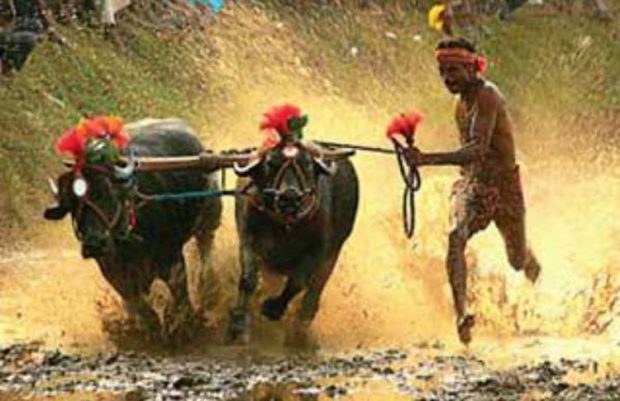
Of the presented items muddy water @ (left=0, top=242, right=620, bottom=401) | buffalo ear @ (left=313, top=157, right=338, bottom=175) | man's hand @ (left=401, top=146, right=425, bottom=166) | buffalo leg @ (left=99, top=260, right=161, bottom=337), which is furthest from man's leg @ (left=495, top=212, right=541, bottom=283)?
buffalo leg @ (left=99, top=260, right=161, bottom=337)

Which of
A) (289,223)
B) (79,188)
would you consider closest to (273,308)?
(289,223)

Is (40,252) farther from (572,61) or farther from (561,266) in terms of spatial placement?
(572,61)

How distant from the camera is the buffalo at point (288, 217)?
32.3 feet

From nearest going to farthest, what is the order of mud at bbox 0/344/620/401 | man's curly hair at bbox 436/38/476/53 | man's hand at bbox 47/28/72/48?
mud at bbox 0/344/620/401
man's curly hair at bbox 436/38/476/53
man's hand at bbox 47/28/72/48

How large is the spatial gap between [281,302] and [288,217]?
23.8 inches

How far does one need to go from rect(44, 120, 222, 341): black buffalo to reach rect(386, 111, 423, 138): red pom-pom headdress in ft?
4.63

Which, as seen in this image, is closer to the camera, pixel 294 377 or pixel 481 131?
pixel 294 377

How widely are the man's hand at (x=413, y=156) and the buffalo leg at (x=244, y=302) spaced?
1.09 m

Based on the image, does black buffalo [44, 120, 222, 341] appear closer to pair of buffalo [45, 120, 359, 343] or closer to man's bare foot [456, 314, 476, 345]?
pair of buffalo [45, 120, 359, 343]

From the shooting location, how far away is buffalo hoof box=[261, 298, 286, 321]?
10273 mm

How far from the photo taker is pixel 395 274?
38.9 feet

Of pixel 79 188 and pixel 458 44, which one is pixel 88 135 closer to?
pixel 79 188

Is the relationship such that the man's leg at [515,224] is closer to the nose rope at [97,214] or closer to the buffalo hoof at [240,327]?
the buffalo hoof at [240,327]

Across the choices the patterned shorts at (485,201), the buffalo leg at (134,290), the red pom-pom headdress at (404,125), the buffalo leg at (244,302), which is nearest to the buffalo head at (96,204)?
the buffalo leg at (134,290)
